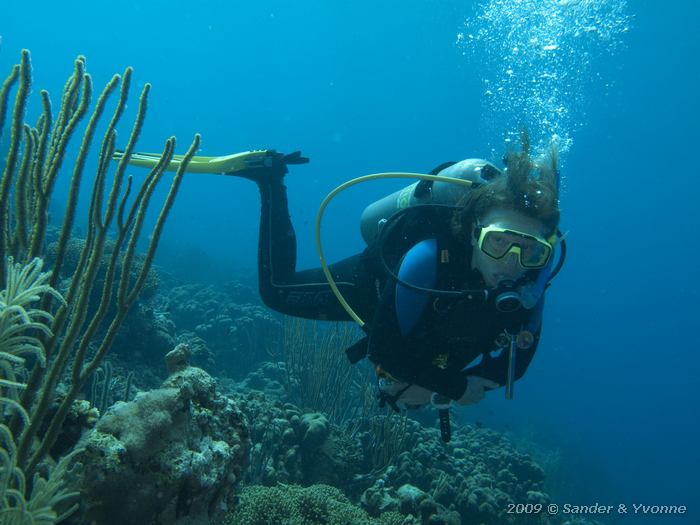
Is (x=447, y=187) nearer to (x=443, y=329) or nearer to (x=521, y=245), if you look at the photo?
(x=521, y=245)

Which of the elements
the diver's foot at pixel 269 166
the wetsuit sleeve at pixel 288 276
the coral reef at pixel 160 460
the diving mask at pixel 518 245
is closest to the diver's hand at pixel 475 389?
the diving mask at pixel 518 245

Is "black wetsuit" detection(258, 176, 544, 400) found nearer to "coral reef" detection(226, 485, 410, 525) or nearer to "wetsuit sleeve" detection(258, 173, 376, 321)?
"wetsuit sleeve" detection(258, 173, 376, 321)

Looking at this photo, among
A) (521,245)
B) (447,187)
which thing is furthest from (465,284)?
(447,187)

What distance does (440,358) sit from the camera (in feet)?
11.8

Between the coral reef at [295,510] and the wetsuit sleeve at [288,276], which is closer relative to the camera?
the coral reef at [295,510]

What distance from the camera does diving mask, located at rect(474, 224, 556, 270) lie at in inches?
136

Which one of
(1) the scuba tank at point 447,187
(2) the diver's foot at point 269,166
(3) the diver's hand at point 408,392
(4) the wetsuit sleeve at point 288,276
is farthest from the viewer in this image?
(2) the diver's foot at point 269,166

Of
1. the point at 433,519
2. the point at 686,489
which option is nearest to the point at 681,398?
the point at 686,489

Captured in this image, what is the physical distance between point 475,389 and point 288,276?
2.87 metres

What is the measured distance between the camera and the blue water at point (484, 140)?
3862 centimetres

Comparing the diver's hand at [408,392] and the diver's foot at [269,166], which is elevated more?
the diver's foot at [269,166]

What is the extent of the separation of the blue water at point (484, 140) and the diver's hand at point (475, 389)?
16.8 m

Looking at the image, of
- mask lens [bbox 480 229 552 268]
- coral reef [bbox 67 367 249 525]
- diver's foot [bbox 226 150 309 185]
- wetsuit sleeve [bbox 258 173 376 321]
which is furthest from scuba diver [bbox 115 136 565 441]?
diver's foot [bbox 226 150 309 185]

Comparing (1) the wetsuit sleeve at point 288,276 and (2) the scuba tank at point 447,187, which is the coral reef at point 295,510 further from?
(2) the scuba tank at point 447,187
